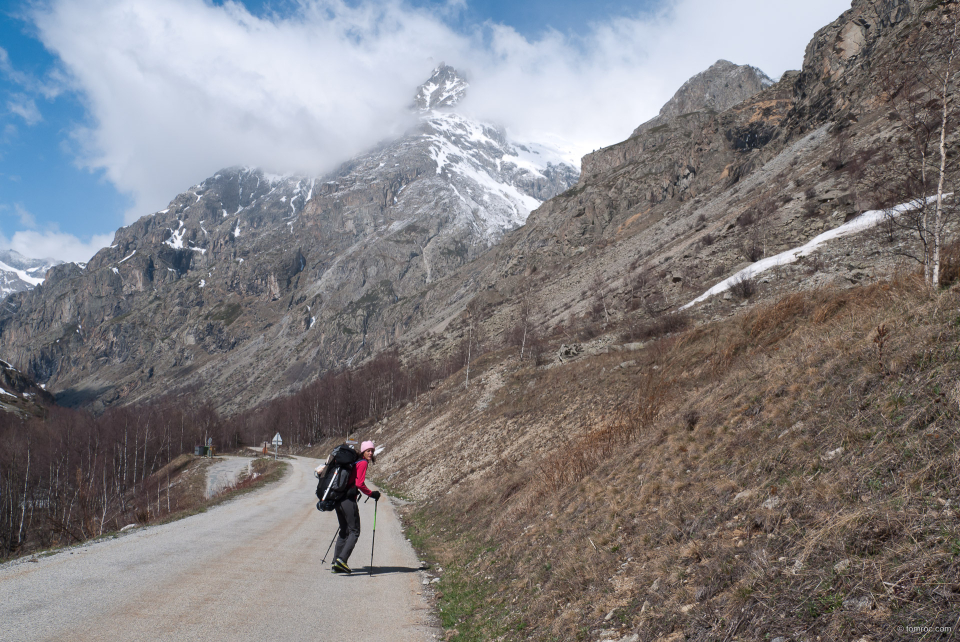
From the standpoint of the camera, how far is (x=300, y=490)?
25109mm

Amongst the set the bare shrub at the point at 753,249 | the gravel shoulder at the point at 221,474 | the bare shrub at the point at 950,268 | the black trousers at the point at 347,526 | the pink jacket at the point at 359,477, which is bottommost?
the gravel shoulder at the point at 221,474

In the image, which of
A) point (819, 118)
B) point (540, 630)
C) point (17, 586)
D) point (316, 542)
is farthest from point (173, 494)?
point (819, 118)

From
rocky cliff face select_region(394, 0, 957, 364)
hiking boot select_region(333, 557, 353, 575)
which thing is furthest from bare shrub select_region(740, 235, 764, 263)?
hiking boot select_region(333, 557, 353, 575)

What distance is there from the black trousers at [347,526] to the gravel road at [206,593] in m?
0.40

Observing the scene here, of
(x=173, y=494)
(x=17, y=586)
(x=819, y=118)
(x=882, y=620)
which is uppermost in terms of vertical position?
(x=819, y=118)

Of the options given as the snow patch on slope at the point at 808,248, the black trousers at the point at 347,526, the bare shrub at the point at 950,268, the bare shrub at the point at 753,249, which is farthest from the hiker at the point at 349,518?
the bare shrub at the point at 753,249

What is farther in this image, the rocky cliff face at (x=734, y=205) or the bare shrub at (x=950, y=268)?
the rocky cliff face at (x=734, y=205)

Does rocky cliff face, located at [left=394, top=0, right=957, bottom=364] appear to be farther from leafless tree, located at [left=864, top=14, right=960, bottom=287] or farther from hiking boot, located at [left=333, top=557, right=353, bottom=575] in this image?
hiking boot, located at [left=333, top=557, right=353, bottom=575]

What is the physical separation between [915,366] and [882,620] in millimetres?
4333

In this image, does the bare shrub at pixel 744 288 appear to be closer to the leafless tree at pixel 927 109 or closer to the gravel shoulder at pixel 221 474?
the leafless tree at pixel 927 109

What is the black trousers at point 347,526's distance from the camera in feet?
27.2

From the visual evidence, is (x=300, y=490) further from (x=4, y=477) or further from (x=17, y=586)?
(x=4, y=477)

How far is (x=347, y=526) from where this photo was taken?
8516 mm

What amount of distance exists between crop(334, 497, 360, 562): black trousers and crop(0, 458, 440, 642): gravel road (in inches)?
15.9
